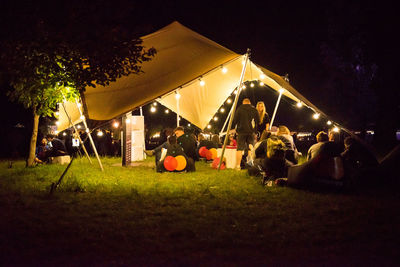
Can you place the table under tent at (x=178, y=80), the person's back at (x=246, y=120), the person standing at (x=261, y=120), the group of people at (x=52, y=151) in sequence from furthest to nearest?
the group of people at (x=52, y=151)
the person standing at (x=261, y=120)
the person's back at (x=246, y=120)
the table under tent at (x=178, y=80)

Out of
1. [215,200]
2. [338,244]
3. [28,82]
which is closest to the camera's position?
[338,244]

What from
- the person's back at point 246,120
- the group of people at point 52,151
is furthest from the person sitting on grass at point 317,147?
the group of people at point 52,151

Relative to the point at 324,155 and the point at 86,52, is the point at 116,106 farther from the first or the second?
the point at 324,155

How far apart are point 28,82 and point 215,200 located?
14.6 feet

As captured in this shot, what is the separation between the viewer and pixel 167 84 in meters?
8.97

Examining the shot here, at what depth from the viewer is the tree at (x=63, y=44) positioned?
6586 millimetres

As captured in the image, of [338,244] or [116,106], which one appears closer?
[338,244]

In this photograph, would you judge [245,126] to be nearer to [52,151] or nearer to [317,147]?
[317,147]

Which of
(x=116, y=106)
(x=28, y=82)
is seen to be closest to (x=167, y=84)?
(x=116, y=106)

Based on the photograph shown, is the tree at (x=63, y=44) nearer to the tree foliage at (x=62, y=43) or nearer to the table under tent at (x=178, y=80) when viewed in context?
the tree foliage at (x=62, y=43)

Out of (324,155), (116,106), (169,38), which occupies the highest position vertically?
(169,38)

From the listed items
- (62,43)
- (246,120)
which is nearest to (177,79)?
(246,120)

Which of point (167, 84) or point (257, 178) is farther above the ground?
point (167, 84)

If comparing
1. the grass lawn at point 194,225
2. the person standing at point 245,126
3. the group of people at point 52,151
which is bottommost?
the grass lawn at point 194,225
